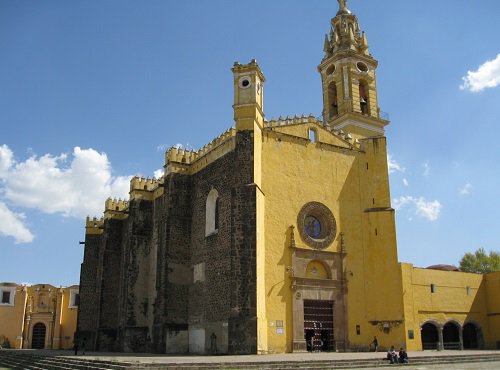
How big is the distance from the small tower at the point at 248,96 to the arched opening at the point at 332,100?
26.8 feet

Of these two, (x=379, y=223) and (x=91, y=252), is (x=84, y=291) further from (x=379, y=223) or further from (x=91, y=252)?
(x=379, y=223)

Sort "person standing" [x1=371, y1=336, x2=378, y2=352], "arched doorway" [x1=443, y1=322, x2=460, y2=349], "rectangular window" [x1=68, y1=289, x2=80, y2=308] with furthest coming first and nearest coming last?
"rectangular window" [x1=68, y1=289, x2=80, y2=308] → "arched doorway" [x1=443, y1=322, x2=460, y2=349] → "person standing" [x1=371, y1=336, x2=378, y2=352]

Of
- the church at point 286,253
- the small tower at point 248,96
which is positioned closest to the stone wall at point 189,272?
the church at point 286,253

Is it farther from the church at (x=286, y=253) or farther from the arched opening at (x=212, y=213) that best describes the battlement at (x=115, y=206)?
the arched opening at (x=212, y=213)

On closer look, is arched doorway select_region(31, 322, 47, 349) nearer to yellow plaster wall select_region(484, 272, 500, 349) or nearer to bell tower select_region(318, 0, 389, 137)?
bell tower select_region(318, 0, 389, 137)

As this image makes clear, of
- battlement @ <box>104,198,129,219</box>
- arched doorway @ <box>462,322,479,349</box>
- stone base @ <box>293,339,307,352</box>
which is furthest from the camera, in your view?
battlement @ <box>104,198,129,219</box>

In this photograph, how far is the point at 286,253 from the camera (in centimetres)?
2441

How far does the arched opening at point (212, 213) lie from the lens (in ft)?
86.4

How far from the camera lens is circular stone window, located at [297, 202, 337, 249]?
2534 cm

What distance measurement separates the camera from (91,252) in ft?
131

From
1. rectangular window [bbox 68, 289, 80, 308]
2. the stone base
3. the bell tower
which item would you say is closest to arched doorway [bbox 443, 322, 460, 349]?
the stone base

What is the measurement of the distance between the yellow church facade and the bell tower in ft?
94.6

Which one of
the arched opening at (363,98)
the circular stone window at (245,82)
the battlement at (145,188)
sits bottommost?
the battlement at (145,188)

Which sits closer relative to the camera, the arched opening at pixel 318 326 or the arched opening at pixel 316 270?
the arched opening at pixel 318 326
